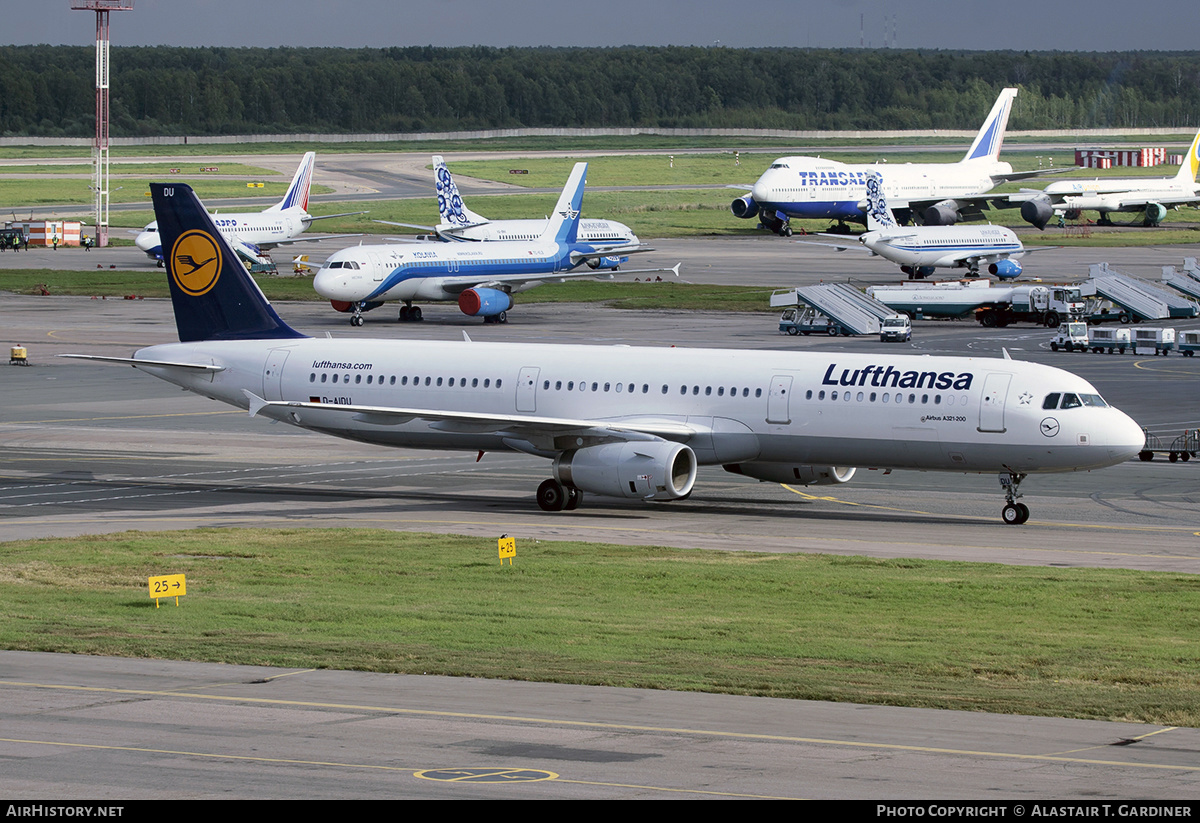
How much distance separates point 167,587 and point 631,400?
1752 cm

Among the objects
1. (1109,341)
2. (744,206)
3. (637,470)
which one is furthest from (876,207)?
(637,470)

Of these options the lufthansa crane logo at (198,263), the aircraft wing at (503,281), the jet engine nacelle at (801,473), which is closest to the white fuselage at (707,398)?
the jet engine nacelle at (801,473)

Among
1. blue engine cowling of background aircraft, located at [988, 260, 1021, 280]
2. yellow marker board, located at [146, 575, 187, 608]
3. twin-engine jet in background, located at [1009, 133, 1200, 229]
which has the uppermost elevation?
twin-engine jet in background, located at [1009, 133, 1200, 229]

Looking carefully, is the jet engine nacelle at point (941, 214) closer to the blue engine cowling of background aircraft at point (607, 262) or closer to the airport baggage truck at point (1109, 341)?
the blue engine cowling of background aircraft at point (607, 262)

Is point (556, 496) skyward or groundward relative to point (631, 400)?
groundward

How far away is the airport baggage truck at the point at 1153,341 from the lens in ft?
263

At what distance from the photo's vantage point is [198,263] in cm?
4991

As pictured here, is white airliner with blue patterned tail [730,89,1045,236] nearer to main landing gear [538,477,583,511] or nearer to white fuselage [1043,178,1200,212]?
white fuselage [1043,178,1200,212]

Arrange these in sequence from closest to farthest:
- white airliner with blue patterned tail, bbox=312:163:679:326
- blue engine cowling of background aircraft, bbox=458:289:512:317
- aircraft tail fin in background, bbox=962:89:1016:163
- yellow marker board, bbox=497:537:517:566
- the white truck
Answer: yellow marker board, bbox=497:537:517:566 < white airliner with blue patterned tail, bbox=312:163:679:326 < the white truck < blue engine cowling of background aircraft, bbox=458:289:512:317 < aircraft tail fin in background, bbox=962:89:1016:163

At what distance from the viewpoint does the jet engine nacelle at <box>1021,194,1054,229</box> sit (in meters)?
158

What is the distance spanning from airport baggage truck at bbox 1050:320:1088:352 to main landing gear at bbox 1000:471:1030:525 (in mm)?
41482

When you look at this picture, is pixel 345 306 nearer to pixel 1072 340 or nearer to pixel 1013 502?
pixel 1072 340

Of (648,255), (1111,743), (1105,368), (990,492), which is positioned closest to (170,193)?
(990,492)

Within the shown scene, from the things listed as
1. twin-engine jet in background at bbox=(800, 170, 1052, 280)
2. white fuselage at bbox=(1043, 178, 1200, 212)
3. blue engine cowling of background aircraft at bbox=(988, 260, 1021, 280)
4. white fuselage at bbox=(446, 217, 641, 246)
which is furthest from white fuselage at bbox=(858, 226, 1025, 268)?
white fuselage at bbox=(1043, 178, 1200, 212)
